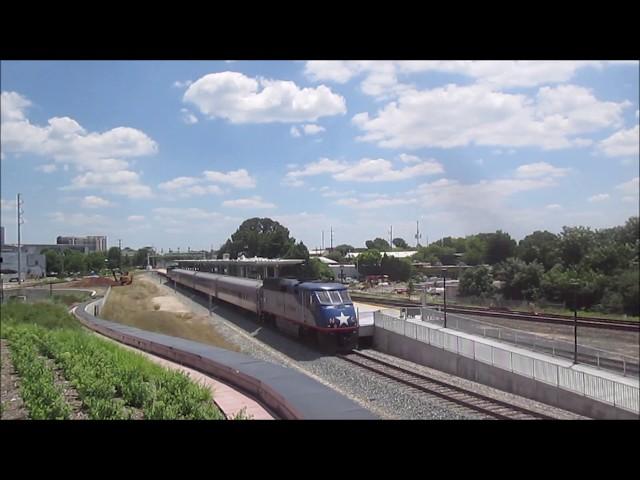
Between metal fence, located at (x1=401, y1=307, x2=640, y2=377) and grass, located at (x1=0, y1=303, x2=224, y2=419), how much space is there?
4874 millimetres

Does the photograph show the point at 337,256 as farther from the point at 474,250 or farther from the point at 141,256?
the point at 141,256

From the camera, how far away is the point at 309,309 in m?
12.7

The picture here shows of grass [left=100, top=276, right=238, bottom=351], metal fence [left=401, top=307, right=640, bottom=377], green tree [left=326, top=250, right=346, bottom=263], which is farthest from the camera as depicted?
grass [left=100, top=276, right=238, bottom=351]

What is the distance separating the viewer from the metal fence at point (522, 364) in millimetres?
6016

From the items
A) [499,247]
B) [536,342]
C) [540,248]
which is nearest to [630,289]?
[540,248]

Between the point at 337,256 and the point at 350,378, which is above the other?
the point at 337,256

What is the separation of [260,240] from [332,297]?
5.14 metres

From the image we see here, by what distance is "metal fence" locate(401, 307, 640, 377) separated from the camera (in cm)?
674

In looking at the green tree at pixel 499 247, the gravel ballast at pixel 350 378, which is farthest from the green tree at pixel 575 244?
the gravel ballast at pixel 350 378

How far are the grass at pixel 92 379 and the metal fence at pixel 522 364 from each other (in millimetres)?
4311

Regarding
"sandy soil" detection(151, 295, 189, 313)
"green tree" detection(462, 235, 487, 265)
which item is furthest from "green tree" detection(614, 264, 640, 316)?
"sandy soil" detection(151, 295, 189, 313)

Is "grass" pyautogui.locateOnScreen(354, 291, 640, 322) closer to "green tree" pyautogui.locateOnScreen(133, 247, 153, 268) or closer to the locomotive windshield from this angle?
the locomotive windshield
